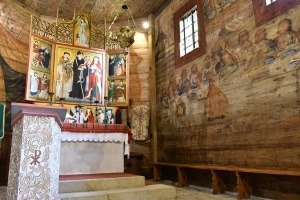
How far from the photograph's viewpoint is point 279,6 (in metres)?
4.43

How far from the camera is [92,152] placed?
16.8ft

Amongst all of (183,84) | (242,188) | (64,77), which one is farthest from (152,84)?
(242,188)

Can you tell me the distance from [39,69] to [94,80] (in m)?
1.44

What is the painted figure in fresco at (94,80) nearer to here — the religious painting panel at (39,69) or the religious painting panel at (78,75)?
the religious painting panel at (78,75)

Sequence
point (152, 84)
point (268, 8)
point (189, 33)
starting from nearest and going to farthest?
point (268, 8), point (189, 33), point (152, 84)

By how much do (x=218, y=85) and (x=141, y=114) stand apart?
3370mm

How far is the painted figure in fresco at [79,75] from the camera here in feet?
22.2

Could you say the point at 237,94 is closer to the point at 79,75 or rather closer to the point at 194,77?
the point at 194,77

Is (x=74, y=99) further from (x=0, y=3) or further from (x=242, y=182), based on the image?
(x=242, y=182)

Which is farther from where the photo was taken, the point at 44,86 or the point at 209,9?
the point at 44,86

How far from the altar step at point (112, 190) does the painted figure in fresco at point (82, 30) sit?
4269mm

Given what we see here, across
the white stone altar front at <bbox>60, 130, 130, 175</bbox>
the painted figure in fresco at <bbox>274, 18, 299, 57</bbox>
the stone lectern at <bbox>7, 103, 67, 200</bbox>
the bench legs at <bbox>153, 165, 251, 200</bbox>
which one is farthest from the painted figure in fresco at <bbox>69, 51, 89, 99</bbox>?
the painted figure in fresco at <bbox>274, 18, 299, 57</bbox>

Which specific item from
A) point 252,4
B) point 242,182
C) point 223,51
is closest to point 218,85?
point 223,51

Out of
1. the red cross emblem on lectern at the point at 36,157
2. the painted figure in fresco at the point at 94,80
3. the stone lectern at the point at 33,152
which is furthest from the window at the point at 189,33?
the red cross emblem on lectern at the point at 36,157
